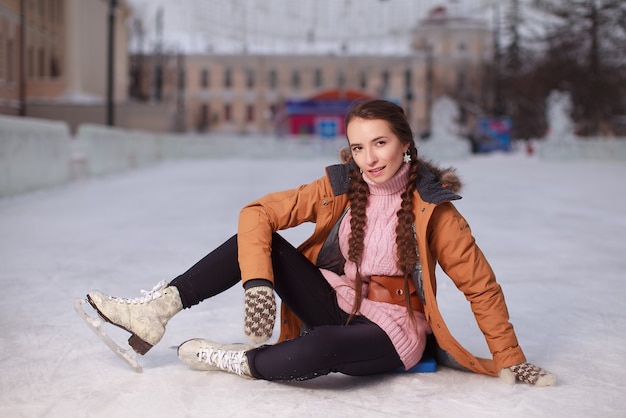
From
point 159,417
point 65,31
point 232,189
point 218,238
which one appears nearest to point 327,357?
point 159,417

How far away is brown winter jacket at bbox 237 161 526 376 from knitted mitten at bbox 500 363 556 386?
28 mm

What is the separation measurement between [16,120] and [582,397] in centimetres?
960

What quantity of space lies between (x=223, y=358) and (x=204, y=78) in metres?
73.7

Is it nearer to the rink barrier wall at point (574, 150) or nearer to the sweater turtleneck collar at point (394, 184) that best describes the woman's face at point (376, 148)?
the sweater turtleneck collar at point (394, 184)

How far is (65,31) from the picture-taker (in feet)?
104

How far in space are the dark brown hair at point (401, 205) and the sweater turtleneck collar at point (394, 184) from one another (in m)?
0.02

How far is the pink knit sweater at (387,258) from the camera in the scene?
299cm

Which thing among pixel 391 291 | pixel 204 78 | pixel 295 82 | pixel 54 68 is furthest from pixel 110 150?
pixel 204 78

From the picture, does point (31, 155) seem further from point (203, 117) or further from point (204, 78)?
point (204, 78)

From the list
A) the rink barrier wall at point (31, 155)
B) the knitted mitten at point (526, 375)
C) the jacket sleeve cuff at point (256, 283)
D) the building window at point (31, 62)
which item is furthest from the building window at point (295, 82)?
the jacket sleeve cuff at point (256, 283)

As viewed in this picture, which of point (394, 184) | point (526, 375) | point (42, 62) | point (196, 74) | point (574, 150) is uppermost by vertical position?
point (196, 74)

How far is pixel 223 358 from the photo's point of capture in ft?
9.96

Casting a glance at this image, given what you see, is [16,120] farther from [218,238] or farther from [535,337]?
[535,337]

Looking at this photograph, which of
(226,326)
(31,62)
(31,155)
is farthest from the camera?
(31,62)
